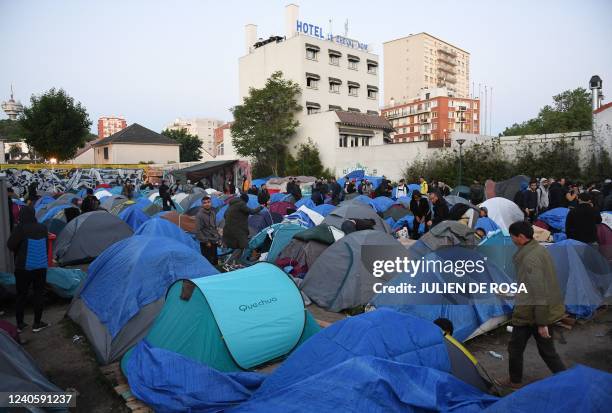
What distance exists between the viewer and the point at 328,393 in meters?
2.89

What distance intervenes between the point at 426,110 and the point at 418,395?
255 ft

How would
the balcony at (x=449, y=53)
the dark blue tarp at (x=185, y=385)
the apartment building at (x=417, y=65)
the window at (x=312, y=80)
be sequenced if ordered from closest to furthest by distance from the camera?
the dark blue tarp at (x=185, y=385) → the window at (x=312, y=80) → the apartment building at (x=417, y=65) → the balcony at (x=449, y=53)

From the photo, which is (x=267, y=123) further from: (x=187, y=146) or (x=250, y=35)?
(x=187, y=146)

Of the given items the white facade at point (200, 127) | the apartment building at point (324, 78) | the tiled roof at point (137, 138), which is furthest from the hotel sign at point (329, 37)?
the white facade at point (200, 127)

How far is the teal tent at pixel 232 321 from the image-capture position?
184 inches

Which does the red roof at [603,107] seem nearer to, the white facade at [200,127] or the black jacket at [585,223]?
the black jacket at [585,223]

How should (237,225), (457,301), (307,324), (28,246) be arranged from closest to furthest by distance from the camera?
1. (307,324)
2. (457,301)
3. (28,246)
4. (237,225)

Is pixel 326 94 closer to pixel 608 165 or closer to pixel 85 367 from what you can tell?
pixel 608 165

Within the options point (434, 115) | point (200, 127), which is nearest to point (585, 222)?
point (434, 115)

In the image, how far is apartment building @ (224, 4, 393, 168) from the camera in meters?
31.6

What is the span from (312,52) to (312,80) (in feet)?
7.44

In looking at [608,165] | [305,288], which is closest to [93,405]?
[305,288]

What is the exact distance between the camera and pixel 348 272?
6.94 meters

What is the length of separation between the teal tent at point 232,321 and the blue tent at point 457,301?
153cm
